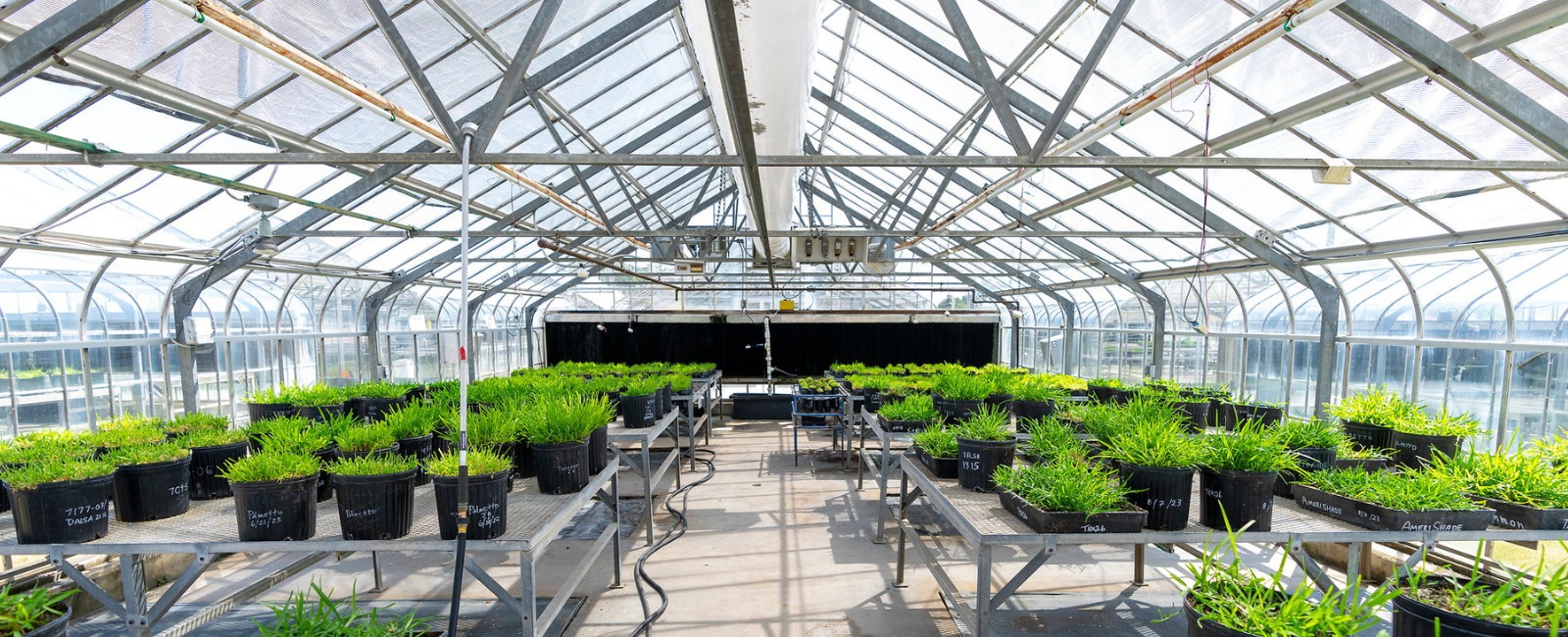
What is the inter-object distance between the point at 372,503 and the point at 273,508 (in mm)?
395

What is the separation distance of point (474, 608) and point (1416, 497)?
5.09 metres

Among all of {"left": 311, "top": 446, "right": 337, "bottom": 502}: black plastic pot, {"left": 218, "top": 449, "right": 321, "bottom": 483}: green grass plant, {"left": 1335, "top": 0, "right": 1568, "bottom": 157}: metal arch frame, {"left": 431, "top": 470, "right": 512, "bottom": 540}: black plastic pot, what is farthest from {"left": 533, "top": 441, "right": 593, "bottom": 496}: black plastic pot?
{"left": 1335, "top": 0, "right": 1568, "bottom": 157}: metal arch frame

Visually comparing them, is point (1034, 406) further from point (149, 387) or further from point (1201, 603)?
point (149, 387)

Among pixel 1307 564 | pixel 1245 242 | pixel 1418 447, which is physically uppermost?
pixel 1245 242

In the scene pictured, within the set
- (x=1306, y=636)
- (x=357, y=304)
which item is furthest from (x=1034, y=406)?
(x=357, y=304)

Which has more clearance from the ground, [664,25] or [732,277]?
[664,25]

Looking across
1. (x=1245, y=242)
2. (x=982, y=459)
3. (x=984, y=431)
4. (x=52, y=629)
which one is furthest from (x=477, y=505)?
(x=1245, y=242)

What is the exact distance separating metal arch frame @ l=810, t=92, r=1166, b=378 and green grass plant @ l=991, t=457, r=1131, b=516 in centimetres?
533

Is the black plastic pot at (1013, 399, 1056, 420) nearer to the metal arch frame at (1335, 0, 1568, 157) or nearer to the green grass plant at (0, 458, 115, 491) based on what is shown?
the metal arch frame at (1335, 0, 1568, 157)

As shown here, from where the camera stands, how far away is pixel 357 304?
437 inches

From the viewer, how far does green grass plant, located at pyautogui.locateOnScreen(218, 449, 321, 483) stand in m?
2.81

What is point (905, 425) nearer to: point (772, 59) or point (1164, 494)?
point (1164, 494)

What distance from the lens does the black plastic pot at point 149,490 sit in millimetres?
3020

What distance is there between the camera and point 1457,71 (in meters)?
3.39
